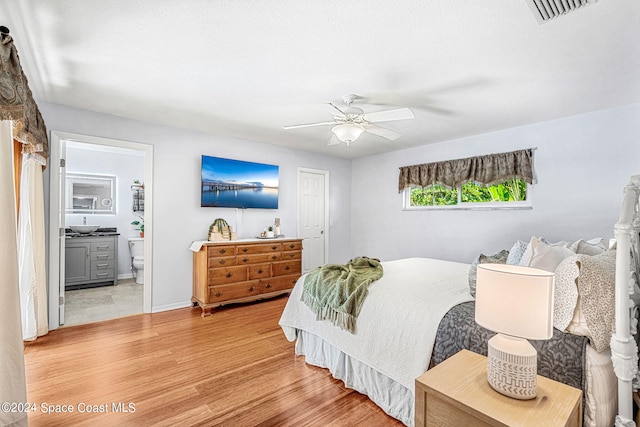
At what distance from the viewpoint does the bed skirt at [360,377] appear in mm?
1802

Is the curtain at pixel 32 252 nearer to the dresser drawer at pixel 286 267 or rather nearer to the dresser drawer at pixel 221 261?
the dresser drawer at pixel 221 261

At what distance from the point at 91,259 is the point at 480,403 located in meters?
5.82

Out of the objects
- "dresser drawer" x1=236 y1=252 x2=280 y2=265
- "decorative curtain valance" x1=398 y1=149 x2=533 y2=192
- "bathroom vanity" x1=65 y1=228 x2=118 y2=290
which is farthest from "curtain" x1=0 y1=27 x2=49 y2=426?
"decorative curtain valance" x1=398 y1=149 x2=533 y2=192

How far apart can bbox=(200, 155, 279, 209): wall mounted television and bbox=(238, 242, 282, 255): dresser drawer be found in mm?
695

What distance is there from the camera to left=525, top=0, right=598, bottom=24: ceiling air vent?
147 centimetres

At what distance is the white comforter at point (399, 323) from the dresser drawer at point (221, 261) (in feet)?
5.47

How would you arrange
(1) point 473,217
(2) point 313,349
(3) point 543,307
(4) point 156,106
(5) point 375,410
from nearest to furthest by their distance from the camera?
(3) point 543,307 → (5) point 375,410 → (2) point 313,349 → (4) point 156,106 → (1) point 473,217

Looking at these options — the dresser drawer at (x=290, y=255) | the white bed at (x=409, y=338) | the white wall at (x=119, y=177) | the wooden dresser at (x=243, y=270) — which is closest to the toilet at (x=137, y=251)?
the white wall at (x=119, y=177)

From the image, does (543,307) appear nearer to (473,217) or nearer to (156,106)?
(473,217)

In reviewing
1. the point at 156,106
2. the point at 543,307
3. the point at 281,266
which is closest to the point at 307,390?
the point at 543,307

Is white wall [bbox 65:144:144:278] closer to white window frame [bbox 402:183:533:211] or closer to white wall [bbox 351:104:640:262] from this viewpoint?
white wall [bbox 351:104:640:262]

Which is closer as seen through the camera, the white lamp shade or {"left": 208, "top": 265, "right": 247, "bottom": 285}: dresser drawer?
the white lamp shade

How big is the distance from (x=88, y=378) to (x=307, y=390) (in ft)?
5.45

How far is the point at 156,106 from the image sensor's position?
314 centimetres
